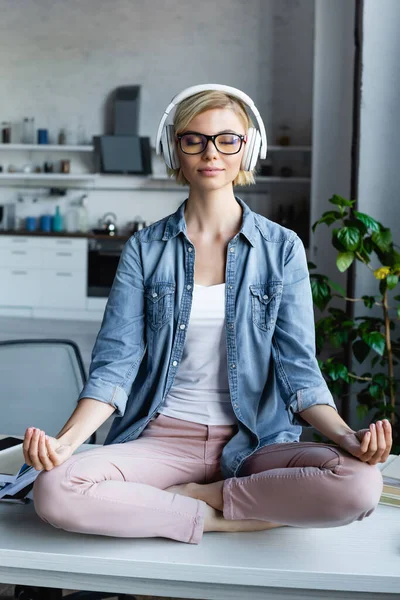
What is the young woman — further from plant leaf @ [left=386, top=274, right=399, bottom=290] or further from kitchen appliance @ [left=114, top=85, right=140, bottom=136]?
kitchen appliance @ [left=114, top=85, right=140, bottom=136]

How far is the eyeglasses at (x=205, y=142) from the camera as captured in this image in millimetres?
1632

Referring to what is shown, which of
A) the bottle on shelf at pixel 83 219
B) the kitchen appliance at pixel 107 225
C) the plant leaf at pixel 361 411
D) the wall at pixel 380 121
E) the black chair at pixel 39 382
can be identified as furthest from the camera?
the bottle on shelf at pixel 83 219

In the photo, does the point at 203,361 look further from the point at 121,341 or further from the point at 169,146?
the point at 169,146

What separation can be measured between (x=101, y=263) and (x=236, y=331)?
6.48 m

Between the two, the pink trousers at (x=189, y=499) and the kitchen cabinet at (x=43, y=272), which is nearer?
the pink trousers at (x=189, y=499)

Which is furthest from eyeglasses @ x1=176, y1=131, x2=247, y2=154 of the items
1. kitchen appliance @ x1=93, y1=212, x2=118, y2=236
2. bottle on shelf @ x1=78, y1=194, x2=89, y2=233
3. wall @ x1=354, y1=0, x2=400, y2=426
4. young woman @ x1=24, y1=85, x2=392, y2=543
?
bottle on shelf @ x1=78, y1=194, x2=89, y2=233

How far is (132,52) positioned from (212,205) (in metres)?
7.29

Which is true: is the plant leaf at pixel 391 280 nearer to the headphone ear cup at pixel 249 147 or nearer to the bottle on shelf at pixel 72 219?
the headphone ear cup at pixel 249 147

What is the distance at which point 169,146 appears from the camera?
1701 mm

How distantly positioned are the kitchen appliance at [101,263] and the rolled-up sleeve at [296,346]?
629 centimetres

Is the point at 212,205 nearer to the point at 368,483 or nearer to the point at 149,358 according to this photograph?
the point at 149,358

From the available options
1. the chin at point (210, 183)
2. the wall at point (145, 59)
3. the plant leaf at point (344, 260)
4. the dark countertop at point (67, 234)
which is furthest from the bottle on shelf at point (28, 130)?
the chin at point (210, 183)

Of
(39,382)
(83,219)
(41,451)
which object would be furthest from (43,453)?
(83,219)

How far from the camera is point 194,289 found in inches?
66.0
